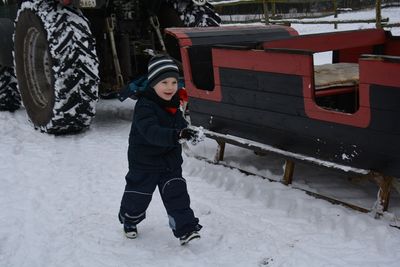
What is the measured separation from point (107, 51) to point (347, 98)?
261 cm

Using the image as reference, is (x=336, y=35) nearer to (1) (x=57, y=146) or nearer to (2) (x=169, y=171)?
(2) (x=169, y=171)

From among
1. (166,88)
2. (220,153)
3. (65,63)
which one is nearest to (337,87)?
(220,153)

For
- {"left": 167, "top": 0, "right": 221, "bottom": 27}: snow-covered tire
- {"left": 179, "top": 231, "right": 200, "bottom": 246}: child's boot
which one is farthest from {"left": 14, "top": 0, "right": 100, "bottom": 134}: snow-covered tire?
{"left": 179, "top": 231, "right": 200, "bottom": 246}: child's boot

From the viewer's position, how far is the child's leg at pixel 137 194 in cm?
281

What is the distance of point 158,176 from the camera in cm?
283

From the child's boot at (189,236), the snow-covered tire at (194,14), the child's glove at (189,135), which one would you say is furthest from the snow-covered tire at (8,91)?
the child's glove at (189,135)

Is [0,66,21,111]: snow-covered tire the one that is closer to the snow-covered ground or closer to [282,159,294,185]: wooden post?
the snow-covered ground

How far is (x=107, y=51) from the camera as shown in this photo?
5363 mm

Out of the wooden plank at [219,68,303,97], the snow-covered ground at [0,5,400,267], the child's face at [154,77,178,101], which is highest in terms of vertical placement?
the child's face at [154,77,178,101]

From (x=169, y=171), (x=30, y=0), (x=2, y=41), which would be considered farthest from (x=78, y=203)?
(x=2, y=41)

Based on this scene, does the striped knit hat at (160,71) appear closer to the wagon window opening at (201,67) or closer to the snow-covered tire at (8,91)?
the wagon window opening at (201,67)

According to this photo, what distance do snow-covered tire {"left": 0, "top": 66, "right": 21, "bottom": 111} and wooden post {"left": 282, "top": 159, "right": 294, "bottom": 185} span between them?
158 inches

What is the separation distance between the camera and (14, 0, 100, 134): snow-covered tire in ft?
14.9

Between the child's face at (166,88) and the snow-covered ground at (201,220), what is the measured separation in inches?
33.8
